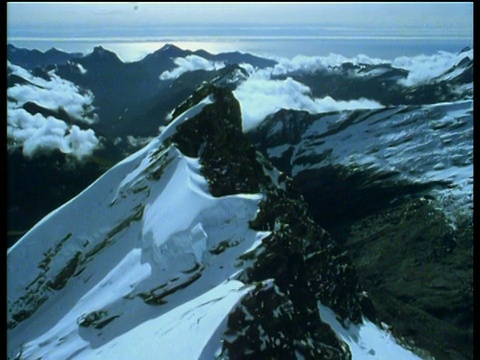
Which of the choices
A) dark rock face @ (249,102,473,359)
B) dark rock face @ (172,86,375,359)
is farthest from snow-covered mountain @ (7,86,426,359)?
dark rock face @ (249,102,473,359)

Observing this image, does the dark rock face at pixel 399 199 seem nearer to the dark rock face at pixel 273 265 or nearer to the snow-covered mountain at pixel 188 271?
the dark rock face at pixel 273 265

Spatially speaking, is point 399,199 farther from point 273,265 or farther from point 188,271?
point 188,271

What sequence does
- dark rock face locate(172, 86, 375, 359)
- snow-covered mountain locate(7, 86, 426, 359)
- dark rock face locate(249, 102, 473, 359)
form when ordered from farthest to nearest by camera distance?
dark rock face locate(249, 102, 473, 359), snow-covered mountain locate(7, 86, 426, 359), dark rock face locate(172, 86, 375, 359)

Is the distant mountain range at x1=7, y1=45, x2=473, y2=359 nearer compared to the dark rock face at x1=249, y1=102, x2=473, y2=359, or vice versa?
the distant mountain range at x1=7, y1=45, x2=473, y2=359

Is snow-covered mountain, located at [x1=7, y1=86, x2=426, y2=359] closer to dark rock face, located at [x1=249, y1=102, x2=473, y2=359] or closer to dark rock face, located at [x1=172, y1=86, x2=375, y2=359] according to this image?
dark rock face, located at [x1=172, y1=86, x2=375, y2=359]

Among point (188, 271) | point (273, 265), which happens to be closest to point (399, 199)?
point (273, 265)
